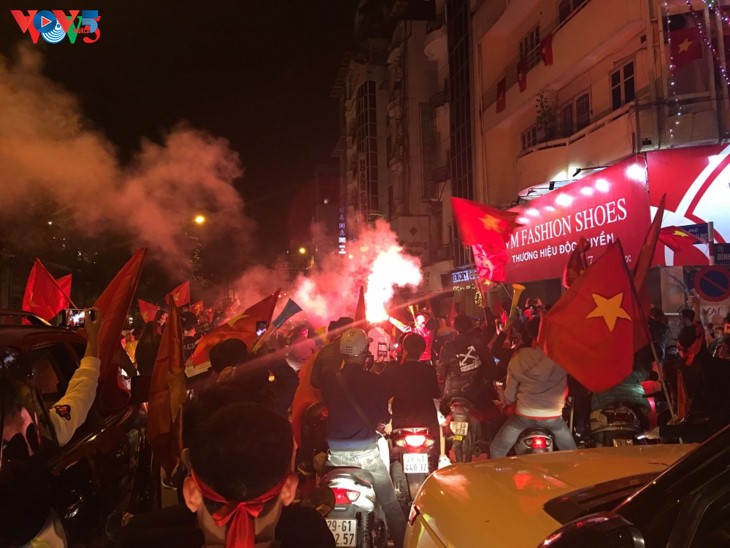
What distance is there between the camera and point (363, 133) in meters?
45.3

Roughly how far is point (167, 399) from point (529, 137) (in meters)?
19.5

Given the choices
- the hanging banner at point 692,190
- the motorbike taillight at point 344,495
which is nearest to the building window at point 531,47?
the hanging banner at point 692,190

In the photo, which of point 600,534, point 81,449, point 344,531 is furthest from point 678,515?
point 344,531

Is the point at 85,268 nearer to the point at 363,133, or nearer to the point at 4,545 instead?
the point at 4,545

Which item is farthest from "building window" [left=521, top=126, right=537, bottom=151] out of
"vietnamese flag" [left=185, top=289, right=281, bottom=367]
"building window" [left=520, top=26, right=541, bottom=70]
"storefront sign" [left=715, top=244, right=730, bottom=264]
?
"vietnamese flag" [left=185, top=289, right=281, bottom=367]

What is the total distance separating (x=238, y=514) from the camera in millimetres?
1802

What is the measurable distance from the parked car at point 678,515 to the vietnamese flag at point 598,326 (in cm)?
390

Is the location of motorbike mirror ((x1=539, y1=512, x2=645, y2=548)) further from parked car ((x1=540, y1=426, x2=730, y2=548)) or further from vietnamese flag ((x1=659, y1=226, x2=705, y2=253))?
vietnamese flag ((x1=659, y1=226, x2=705, y2=253))

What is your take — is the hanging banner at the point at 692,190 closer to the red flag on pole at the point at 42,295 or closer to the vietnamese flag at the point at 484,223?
the vietnamese flag at the point at 484,223

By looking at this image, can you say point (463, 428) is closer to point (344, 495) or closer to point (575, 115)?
point (344, 495)

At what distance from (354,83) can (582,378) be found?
47.4 meters

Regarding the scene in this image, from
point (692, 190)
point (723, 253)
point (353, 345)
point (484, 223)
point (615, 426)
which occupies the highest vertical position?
point (692, 190)

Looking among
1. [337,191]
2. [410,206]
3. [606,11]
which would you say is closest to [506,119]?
[606,11]

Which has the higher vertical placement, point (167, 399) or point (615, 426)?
point (167, 399)
